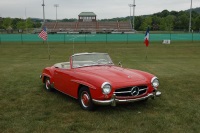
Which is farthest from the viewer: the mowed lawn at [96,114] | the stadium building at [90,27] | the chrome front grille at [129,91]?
the stadium building at [90,27]

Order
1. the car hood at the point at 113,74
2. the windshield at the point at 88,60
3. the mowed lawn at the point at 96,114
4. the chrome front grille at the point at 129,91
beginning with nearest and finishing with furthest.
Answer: the mowed lawn at the point at 96,114, the chrome front grille at the point at 129,91, the car hood at the point at 113,74, the windshield at the point at 88,60

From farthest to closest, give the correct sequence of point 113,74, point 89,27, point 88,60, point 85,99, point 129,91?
point 89,27
point 88,60
point 113,74
point 85,99
point 129,91

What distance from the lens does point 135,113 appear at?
5508mm

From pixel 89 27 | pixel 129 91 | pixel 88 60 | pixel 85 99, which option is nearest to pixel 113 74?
pixel 129 91

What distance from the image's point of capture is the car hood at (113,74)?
5582 millimetres

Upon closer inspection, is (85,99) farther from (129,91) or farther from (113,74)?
(129,91)

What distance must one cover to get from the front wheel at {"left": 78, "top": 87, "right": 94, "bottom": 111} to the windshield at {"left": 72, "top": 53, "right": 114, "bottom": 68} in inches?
40.3

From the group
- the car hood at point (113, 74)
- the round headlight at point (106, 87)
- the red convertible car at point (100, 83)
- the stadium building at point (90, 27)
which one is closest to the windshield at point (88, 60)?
the red convertible car at point (100, 83)

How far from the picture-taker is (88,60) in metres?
6.86

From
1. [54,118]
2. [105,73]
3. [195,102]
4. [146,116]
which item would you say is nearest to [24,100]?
[54,118]

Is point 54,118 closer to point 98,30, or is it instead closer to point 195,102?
point 195,102

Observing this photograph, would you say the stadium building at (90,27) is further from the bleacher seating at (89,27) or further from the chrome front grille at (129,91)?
the chrome front grille at (129,91)

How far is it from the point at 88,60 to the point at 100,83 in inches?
65.6

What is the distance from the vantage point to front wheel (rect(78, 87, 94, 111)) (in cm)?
560
